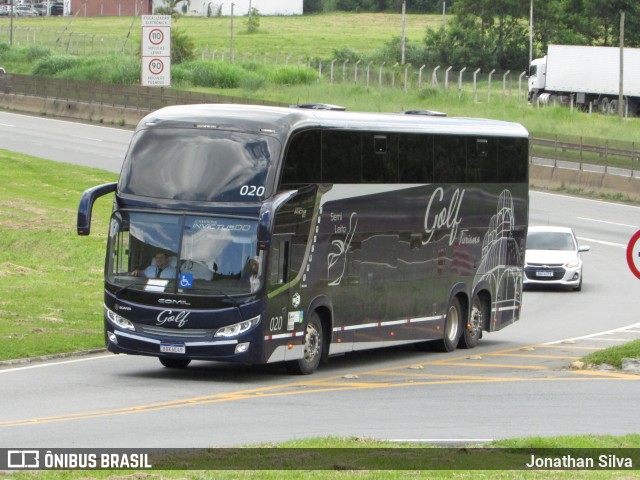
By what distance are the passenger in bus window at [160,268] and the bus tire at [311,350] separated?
89.4 inches

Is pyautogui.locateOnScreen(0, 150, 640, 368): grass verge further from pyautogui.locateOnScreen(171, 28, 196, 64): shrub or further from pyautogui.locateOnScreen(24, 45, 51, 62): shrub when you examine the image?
pyautogui.locateOnScreen(24, 45, 51, 62): shrub

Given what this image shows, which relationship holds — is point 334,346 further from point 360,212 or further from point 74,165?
point 74,165

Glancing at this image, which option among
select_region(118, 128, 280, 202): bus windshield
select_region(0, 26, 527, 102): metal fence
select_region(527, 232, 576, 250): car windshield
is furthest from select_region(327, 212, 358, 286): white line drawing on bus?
select_region(0, 26, 527, 102): metal fence

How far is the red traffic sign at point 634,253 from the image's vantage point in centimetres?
1848

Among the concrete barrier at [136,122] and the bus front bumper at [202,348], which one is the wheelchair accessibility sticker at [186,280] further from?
the concrete barrier at [136,122]

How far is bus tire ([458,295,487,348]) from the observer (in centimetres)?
2542

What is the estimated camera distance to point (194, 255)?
1880 centimetres

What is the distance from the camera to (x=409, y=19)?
531 feet

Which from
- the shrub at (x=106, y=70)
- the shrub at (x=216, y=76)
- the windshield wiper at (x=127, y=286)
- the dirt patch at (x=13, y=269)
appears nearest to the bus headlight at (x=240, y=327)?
the windshield wiper at (x=127, y=286)

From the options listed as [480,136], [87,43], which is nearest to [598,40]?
[87,43]

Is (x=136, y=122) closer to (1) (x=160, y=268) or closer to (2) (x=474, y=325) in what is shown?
(2) (x=474, y=325)

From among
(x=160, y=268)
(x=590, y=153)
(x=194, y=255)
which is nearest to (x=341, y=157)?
(x=194, y=255)

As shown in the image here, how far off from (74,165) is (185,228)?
34.5m

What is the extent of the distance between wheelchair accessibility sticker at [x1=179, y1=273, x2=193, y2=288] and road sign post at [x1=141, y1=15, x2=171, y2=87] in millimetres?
46571
